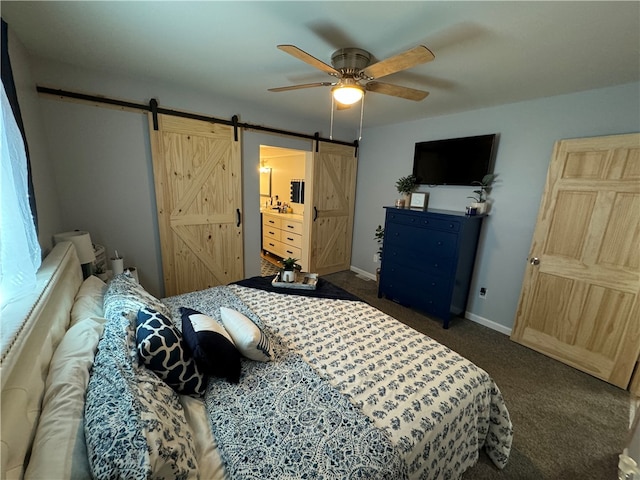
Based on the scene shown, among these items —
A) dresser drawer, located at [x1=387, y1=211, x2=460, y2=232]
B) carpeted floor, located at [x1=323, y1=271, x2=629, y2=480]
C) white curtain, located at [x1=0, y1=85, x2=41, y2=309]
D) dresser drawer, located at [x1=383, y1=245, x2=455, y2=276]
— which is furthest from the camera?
dresser drawer, located at [x1=383, y1=245, x2=455, y2=276]

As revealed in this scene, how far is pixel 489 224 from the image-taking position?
2.92 m

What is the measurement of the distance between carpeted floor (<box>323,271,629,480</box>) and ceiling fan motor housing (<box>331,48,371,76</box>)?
2.61 m

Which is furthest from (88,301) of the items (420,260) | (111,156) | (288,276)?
(420,260)

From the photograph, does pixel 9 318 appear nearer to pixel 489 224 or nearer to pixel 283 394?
pixel 283 394

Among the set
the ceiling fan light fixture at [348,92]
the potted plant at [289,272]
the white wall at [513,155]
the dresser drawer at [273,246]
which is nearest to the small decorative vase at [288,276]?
the potted plant at [289,272]

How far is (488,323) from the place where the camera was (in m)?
2.99

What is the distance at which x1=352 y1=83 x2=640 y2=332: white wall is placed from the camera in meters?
2.16

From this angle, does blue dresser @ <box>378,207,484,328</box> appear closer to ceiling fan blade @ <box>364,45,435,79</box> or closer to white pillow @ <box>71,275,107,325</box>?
ceiling fan blade @ <box>364,45,435,79</box>

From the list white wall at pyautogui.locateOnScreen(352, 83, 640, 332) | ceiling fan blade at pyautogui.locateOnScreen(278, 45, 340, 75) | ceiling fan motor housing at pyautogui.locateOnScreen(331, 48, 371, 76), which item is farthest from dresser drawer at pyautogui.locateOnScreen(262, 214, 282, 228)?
ceiling fan blade at pyautogui.locateOnScreen(278, 45, 340, 75)

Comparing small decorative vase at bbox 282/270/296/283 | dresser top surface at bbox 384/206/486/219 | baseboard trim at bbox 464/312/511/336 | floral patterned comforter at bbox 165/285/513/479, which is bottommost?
baseboard trim at bbox 464/312/511/336

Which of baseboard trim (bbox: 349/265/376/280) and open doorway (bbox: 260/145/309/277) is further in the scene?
open doorway (bbox: 260/145/309/277)

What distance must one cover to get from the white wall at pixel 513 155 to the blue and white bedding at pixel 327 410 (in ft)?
6.12

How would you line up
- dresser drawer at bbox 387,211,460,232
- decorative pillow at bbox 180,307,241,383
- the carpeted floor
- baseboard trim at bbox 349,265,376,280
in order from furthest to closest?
baseboard trim at bbox 349,265,376,280 → dresser drawer at bbox 387,211,460,232 → the carpeted floor → decorative pillow at bbox 180,307,241,383

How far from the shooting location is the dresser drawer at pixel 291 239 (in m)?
4.44
